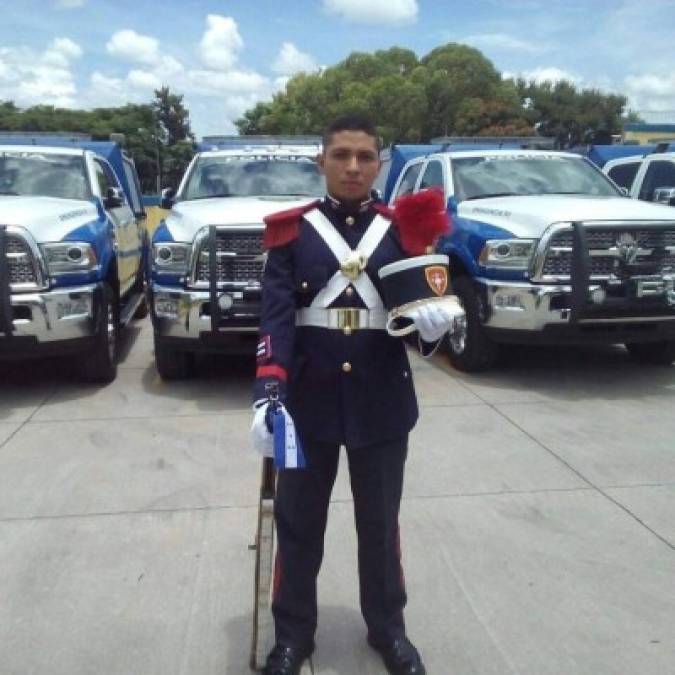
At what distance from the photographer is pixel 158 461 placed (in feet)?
→ 16.1

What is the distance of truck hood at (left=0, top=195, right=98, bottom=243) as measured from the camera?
6039mm

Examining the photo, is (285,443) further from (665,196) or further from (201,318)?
(665,196)

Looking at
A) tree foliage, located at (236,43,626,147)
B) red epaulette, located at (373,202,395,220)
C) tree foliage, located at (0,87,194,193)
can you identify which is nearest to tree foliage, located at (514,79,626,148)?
tree foliage, located at (236,43,626,147)

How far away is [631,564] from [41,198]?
18.6ft

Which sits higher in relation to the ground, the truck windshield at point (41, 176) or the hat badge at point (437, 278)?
the hat badge at point (437, 278)

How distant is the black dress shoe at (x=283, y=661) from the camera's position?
2737 mm

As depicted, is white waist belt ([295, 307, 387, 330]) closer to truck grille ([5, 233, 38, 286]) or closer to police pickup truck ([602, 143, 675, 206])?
truck grille ([5, 233, 38, 286])

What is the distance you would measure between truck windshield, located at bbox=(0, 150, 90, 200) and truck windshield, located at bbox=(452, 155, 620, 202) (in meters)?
3.57

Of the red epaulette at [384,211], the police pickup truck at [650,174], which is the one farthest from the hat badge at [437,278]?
the police pickup truck at [650,174]

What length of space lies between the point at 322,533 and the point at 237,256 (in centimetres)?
361

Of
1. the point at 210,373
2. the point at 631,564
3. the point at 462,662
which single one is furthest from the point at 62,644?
the point at 210,373

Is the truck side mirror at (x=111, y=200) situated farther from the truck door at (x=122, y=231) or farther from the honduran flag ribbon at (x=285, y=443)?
the honduran flag ribbon at (x=285, y=443)

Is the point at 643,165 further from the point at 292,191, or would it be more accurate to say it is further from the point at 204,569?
the point at 204,569

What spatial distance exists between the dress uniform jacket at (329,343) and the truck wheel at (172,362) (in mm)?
4122
